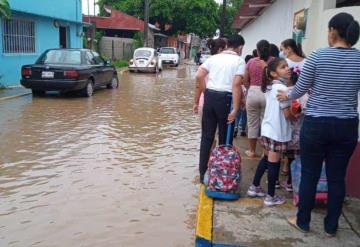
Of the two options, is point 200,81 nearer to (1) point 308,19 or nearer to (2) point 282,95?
(2) point 282,95

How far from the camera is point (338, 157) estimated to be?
368 centimetres

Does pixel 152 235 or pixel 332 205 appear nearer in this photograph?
pixel 332 205

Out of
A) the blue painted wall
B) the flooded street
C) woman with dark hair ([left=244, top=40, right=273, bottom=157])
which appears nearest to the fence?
the blue painted wall

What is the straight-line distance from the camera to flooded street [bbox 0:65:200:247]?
420 centimetres

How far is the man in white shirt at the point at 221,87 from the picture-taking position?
4.97 m

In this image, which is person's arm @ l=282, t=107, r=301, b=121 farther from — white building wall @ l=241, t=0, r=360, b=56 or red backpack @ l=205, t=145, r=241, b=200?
white building wall @ l=241, t=0, r=360, b=56

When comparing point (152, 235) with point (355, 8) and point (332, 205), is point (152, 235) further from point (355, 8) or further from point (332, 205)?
point (355, 8)

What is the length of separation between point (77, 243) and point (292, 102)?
7.61 feet

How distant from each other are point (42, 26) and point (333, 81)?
53.9ft

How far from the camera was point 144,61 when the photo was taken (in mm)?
25859

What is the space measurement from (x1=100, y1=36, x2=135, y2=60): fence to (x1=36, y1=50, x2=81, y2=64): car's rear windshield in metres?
18.9

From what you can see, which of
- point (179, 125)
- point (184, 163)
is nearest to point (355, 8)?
point (184, 163)

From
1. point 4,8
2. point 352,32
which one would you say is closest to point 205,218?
point 352,32

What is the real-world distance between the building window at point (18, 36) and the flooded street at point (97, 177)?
5.72 m
